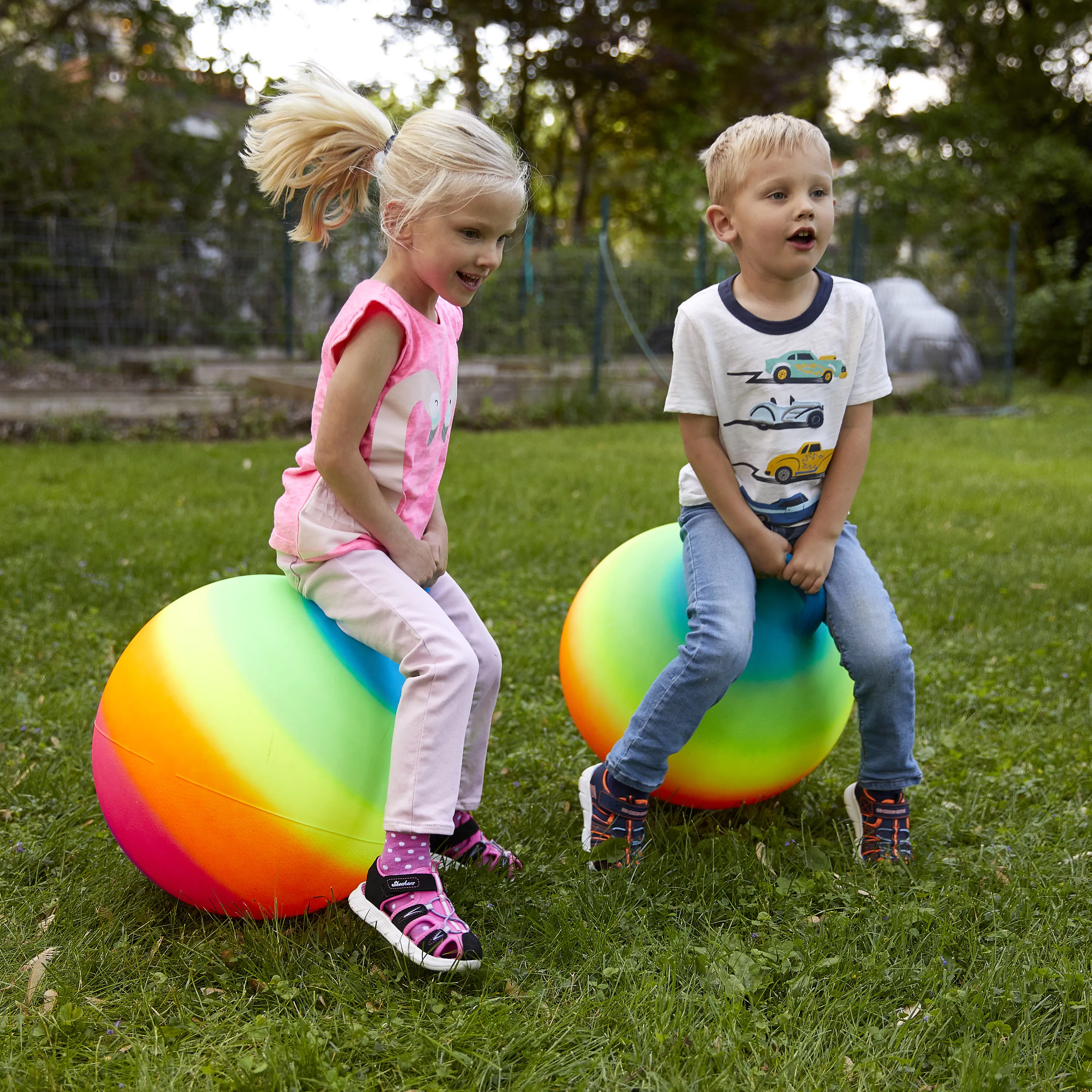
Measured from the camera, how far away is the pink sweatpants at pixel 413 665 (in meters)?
2.56

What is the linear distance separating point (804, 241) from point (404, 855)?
195 cm

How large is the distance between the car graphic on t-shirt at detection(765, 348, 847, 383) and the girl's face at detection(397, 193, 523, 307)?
878 millimetres

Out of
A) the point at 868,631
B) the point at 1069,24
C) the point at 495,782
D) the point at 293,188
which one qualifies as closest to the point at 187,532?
the point at 495,782

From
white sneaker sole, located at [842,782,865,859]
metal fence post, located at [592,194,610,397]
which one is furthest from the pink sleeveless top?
metal fence post, located at [592,194,610,397]

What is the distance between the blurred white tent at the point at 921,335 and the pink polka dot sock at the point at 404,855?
1559 centimetres

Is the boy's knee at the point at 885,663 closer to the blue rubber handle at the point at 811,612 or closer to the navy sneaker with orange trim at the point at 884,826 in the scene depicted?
the blue rubber handle at the point at 811,612

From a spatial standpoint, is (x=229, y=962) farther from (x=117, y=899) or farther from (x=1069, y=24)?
(x=1069, y=24)

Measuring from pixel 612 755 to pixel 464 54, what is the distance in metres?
22.2

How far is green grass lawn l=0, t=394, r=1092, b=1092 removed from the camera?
2.23 meters

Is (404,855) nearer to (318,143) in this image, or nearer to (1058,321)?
(318,143)

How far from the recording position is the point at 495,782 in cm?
371

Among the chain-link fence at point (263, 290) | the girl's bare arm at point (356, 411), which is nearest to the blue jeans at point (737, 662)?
the girl's bare arm at point (356, 411)

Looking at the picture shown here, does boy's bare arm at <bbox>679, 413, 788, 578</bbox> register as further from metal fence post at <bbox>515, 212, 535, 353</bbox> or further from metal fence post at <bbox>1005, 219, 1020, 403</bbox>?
metal fence post at <bbox>1005, 219, 1020, 403</bbox>

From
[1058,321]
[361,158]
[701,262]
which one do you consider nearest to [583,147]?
[1058,321]
